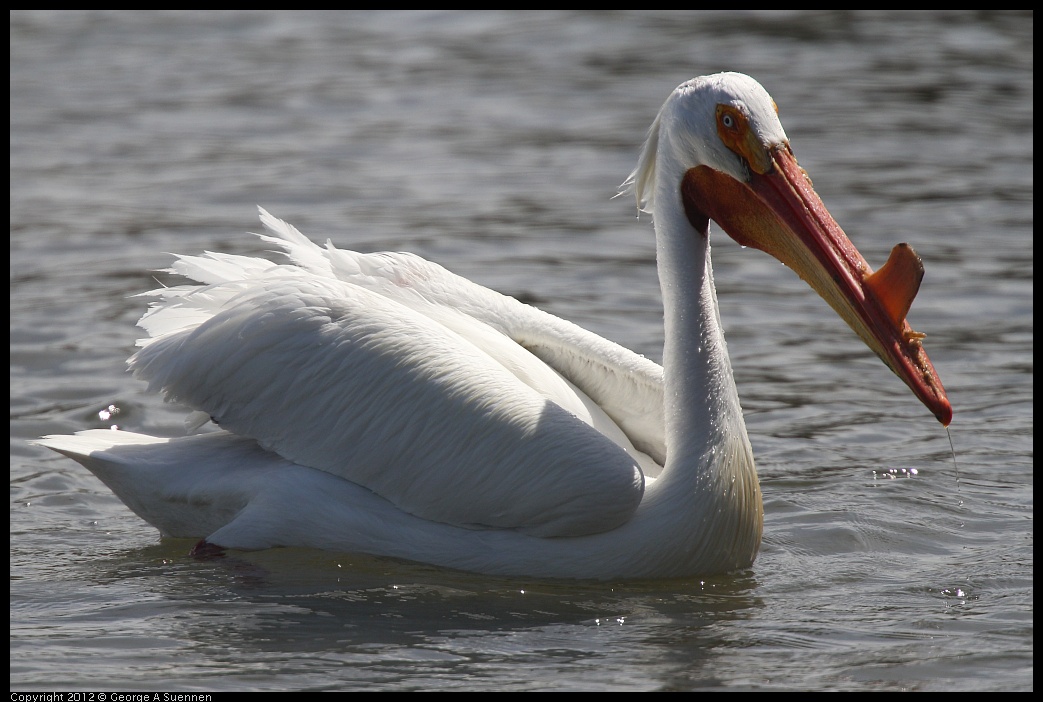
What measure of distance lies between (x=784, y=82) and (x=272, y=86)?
401cm

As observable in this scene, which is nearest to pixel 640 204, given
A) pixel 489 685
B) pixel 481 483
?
pixel 481 483

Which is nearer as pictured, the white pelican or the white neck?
the white pelican

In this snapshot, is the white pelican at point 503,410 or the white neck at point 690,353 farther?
the white neck at point 690,353

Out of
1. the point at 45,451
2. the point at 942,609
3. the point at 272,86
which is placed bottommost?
the point at 942,609

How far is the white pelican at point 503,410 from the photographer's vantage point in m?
4.11

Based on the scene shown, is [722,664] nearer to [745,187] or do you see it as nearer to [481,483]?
[481,483]

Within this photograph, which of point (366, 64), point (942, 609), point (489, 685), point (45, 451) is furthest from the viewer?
point (366, 64)

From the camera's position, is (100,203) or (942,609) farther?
(100,203)

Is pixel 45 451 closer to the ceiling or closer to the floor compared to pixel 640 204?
closer to the floor

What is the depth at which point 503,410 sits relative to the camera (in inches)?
164

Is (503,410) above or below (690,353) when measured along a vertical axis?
below

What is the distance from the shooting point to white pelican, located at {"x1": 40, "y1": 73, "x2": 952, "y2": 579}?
13.5 ft

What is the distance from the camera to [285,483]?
4.33 metres

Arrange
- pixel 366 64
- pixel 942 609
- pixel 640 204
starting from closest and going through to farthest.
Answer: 1. pixel 942 609
2. pixel 640 204
3. pixel 366 64
